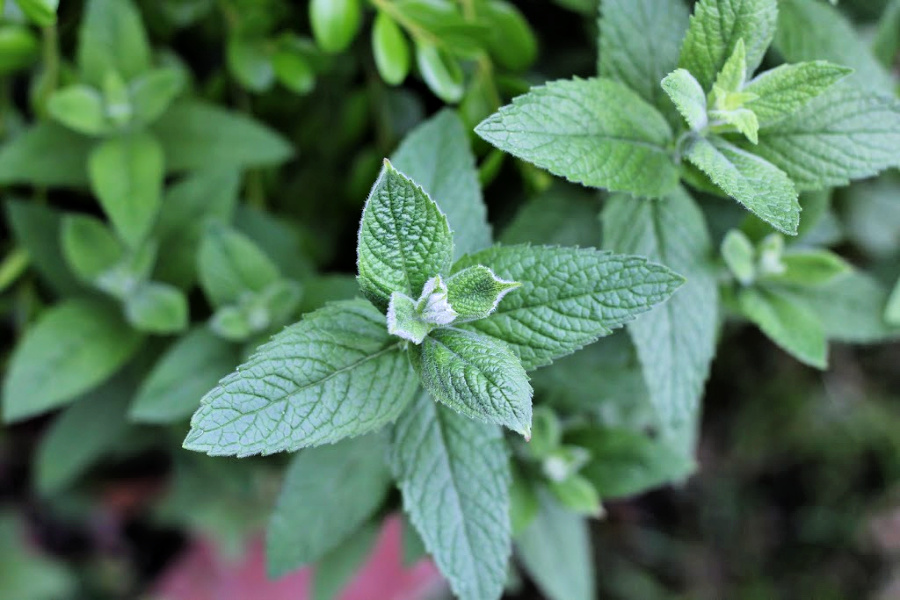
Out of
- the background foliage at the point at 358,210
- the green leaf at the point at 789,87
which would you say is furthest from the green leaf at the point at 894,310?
the green leaf at the point at 789,87

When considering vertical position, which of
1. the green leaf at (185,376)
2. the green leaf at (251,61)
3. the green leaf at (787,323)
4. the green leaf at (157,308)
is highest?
the green leaf at (251,61)

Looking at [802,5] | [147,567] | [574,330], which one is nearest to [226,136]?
[574,330]

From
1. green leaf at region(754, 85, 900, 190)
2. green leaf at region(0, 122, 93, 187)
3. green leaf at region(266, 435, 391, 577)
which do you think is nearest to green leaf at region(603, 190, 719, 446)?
green leaf at region(754, 85, 900, 190)

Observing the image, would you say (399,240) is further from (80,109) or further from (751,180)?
(80,109)

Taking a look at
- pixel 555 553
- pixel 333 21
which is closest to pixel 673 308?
pixel 555 553

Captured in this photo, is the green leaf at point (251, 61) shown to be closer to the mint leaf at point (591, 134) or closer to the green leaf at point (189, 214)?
the green leaf at point (189, 214)

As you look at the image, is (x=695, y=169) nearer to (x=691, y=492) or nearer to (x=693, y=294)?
(x=693, y=294)
